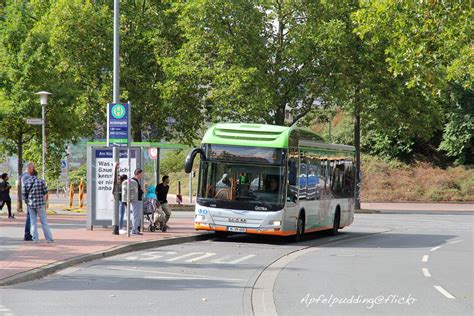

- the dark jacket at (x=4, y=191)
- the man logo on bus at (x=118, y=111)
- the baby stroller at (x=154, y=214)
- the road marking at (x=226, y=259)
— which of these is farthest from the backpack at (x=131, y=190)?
the dark jacket at (x=4, y=191)

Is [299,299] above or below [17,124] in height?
below

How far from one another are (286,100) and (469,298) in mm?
34331

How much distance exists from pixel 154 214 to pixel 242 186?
3428 mm

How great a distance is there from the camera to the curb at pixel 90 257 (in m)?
13.7

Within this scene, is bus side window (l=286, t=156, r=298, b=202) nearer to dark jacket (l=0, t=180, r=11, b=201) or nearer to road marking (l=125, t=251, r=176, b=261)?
road marking (l=125, t=251, r=176, b=261)

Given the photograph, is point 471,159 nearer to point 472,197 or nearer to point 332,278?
point 472,197

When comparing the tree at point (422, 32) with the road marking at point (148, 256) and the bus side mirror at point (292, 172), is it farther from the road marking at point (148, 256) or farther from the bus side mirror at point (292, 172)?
the road marking at point (148, 256)

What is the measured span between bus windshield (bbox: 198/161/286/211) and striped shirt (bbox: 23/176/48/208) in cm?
475

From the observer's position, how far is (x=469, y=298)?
41.9ft

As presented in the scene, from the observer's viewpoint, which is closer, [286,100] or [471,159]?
[286,100]

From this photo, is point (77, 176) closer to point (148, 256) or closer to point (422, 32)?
point (422, 32)

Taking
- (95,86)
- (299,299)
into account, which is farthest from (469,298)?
(95,86)

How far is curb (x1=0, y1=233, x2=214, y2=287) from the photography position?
1367 centimetres

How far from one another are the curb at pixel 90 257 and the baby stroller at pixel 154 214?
1199 mm
